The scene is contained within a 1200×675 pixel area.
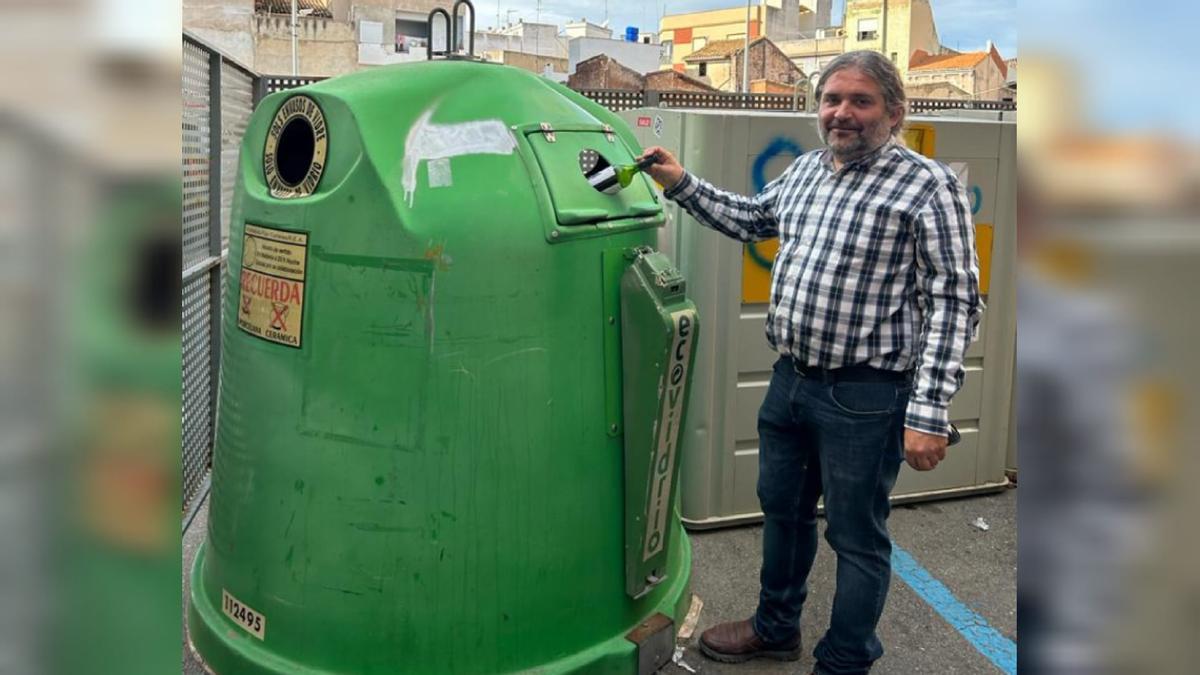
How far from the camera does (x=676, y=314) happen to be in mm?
2562

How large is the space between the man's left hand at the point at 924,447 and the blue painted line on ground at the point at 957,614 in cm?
111

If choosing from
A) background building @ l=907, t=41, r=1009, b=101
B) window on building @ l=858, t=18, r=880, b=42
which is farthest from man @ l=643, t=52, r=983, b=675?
window on building @ l=858, t=18, r=880, b=42

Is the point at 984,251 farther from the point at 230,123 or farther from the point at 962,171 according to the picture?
the point at 230,123

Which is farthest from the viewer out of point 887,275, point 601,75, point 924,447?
point 601,75

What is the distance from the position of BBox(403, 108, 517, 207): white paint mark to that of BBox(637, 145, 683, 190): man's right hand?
0.55m

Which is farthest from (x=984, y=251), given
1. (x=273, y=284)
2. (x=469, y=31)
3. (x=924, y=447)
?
(x=273, y=284)

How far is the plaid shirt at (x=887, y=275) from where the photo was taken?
2449mm

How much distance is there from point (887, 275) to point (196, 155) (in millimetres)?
3031

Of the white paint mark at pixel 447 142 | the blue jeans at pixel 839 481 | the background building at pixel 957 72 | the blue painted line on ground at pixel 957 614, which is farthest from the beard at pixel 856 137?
the background building at pixel 957 72

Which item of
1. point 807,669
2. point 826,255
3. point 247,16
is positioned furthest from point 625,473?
point 247,16

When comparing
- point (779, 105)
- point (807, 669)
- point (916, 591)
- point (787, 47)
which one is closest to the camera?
point (807, 669)

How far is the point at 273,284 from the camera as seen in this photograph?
242 centimetres

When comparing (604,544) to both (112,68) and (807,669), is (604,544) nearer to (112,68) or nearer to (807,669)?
(807,669)

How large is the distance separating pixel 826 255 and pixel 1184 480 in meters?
1.98
